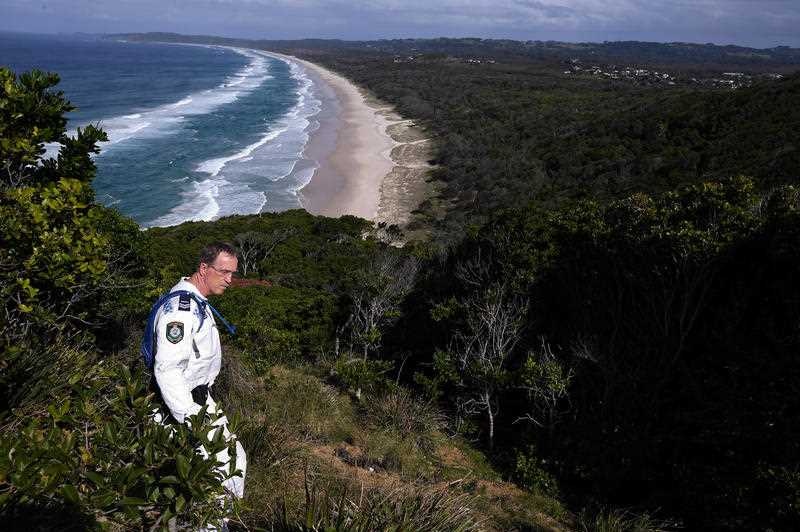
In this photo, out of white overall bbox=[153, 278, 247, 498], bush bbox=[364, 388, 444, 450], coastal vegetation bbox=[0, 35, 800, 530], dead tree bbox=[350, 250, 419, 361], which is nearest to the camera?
coastal vegetation bbox=[0, 35, 800, 530]

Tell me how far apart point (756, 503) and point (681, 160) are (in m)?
25.9

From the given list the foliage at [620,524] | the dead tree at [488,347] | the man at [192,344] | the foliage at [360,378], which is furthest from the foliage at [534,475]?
the man at [192,344]

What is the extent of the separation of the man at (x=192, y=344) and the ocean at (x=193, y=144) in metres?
3.37

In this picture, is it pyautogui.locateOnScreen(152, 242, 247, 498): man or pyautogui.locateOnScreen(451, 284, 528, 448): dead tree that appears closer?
pyautogui.locateOnScreen(152, 242, 247, 498): man

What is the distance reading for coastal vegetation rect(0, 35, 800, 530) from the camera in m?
2.54

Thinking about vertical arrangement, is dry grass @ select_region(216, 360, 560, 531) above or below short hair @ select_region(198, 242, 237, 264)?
below

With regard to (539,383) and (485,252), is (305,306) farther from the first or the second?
(539,383)

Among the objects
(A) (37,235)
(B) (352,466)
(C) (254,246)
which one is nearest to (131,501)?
(A) (37,235)

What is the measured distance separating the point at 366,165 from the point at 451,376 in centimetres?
3252

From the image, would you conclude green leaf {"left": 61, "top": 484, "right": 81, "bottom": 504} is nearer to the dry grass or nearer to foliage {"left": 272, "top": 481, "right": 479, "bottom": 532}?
the dry grass

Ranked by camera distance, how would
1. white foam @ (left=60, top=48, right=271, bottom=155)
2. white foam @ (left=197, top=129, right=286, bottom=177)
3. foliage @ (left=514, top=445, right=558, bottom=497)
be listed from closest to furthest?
1. foliage @ (left=514, top=445, right=558, bottom=497)
2. white foam @ (left=197, top=129, right=286, bottom=177)
3. white foam @ (left=60, top=48, right=271, bottom=155)

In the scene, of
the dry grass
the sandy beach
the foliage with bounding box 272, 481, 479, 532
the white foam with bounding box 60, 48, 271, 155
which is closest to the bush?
the dry grass

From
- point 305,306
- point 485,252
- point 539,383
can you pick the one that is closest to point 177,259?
point 305,306

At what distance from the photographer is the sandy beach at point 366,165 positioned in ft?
100
